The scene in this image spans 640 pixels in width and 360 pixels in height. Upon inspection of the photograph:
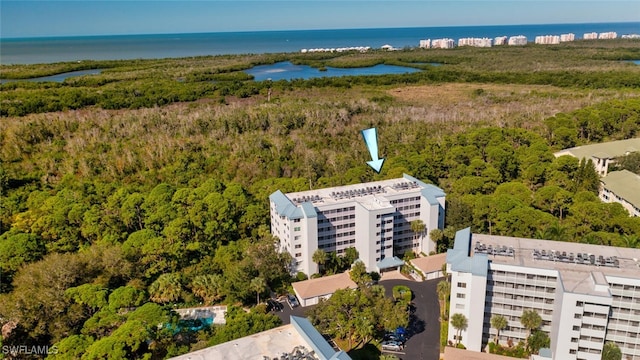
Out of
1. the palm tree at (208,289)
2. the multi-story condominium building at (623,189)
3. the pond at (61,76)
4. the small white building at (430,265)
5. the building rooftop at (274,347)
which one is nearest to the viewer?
the building rooftop at (274,347)

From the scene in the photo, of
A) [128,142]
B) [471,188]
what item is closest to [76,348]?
[471,188]

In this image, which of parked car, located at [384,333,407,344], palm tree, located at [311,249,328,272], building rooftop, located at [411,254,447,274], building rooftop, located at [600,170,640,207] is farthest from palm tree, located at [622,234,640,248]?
palm tree, located at [311,249,328,272]

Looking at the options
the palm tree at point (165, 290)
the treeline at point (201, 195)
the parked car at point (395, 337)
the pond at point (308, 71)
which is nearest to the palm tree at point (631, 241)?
the treeline at point (201, 195)

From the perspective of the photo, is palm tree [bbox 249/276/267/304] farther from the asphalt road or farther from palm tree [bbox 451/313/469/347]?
palm tree [bbox 451/313/469/347]

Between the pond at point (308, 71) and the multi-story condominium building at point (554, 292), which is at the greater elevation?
the pond at point (308, 71)

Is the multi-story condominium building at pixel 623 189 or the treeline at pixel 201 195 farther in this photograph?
the multi-story condominium building at pixel 623 189

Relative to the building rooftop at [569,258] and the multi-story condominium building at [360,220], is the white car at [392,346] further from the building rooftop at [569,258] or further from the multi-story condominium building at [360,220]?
the multi-story condominium building at [360,220]

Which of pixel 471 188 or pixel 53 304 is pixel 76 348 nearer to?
pixel 53 304

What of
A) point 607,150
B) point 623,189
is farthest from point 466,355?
point 607,150
